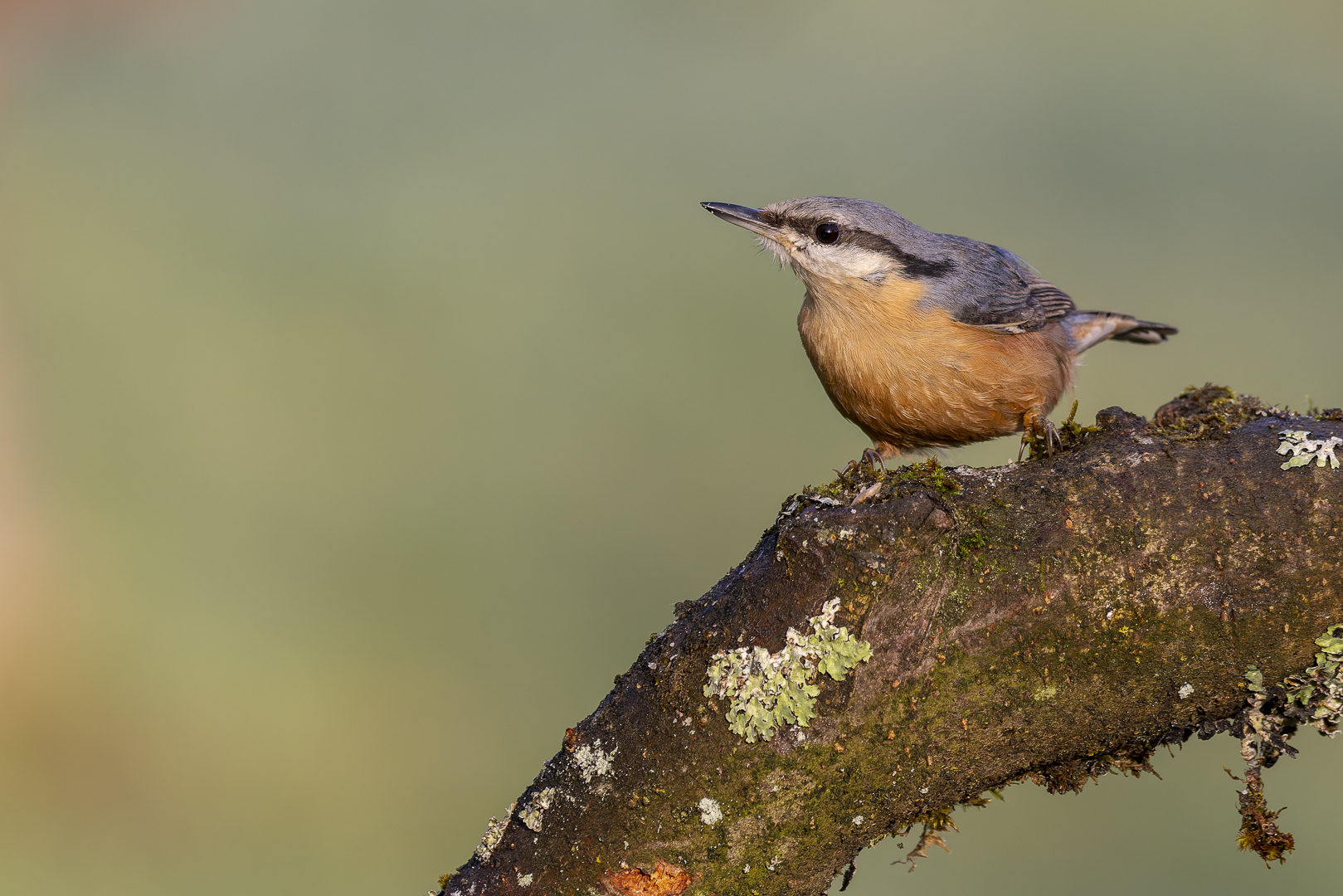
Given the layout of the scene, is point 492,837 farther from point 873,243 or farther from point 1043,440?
point 873,243

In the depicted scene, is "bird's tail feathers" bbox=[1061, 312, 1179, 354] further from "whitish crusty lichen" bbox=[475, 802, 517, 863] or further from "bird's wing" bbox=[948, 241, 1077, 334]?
"whitish crusty lichen" bbox=[475, 802, 517, 863]

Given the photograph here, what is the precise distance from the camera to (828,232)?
12.1ft

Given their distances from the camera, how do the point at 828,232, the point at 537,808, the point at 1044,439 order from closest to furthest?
the point at 537,808 → the point at 1044,439 → the point at 828,232

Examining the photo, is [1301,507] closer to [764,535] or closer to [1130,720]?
[1130,720]

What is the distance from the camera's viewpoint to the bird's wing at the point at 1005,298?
3703 millimetres

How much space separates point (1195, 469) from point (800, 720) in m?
1.09

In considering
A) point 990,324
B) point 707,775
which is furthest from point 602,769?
point 990,324

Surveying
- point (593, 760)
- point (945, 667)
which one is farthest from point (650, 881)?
point (945, 667)

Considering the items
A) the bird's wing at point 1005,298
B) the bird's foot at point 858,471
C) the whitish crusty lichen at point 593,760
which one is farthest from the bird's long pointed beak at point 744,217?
the whitish crusty lichen at point 593,760

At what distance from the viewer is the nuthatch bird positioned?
11.8ft

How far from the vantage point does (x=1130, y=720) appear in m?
2.18

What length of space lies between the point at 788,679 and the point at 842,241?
2.08 meters

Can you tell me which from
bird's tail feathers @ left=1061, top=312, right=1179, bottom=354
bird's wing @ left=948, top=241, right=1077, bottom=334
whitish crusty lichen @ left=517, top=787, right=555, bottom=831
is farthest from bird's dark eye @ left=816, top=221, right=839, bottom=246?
whitish crusty lichen @ left=517, top=787, right=555, bottom=831

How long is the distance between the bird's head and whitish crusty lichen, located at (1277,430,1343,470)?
168 cm
